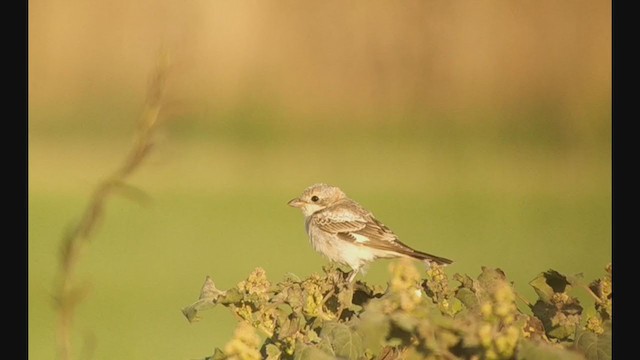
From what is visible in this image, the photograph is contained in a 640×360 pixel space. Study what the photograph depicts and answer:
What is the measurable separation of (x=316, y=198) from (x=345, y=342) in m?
1.47

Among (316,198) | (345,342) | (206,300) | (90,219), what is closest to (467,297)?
(345,342)

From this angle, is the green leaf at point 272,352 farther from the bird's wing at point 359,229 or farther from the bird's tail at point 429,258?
the bird's wing at point 359,229

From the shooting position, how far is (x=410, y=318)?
235 cm

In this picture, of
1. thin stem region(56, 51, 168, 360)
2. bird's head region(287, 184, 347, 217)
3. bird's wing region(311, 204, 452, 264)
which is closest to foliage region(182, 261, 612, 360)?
thin stem region(56, 51, 168, 360)

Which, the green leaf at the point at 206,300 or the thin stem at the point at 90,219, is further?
the thin stem at the point at 90,219

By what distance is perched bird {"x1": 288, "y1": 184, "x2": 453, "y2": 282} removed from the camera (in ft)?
12.3

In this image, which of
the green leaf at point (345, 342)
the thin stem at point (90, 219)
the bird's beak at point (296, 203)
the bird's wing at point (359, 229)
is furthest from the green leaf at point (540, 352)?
the bird's beak at point (296, 203)

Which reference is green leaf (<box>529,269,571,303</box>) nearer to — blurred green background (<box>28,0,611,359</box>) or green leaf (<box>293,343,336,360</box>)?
green leaf (<box>293,343,336,360</box>)

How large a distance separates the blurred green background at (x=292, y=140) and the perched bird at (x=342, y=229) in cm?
6

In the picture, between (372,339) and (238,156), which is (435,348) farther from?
(238,156)

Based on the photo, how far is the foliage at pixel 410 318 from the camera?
7.63 feet

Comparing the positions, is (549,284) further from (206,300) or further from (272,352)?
(206,300)

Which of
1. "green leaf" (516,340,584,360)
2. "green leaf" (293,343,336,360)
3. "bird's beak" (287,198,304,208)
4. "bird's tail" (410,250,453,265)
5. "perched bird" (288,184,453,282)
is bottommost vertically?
"green leaf" (293,343,336,360)

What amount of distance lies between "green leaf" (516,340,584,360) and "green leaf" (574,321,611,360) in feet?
0.83
